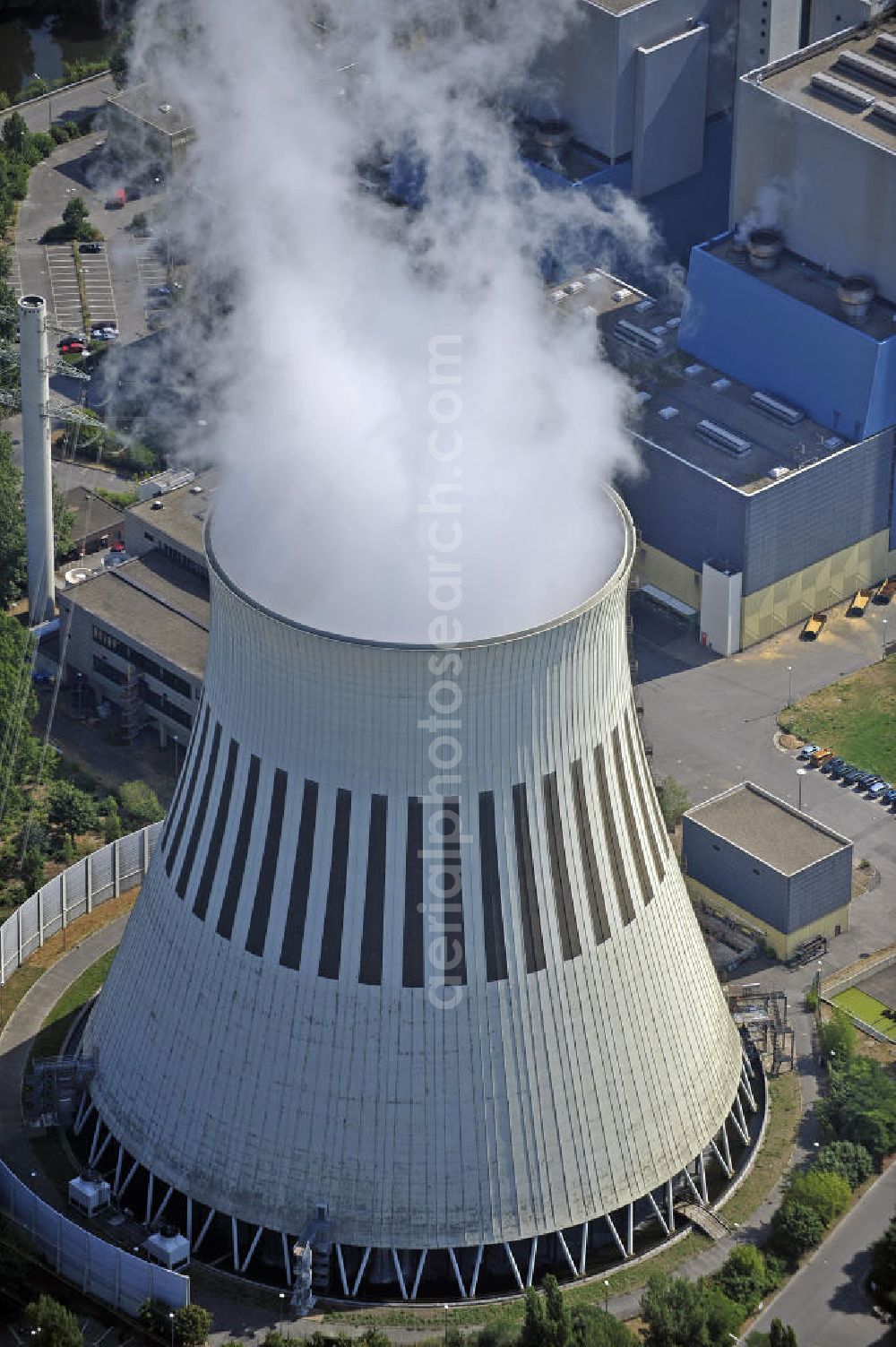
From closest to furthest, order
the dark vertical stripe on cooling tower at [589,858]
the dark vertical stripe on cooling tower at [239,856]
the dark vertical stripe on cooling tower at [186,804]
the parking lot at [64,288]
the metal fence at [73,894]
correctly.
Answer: the dark vertical stripe on cooling tower at [239,856] → the dark vertical stripe on cooling tower at [589,858] → the dark vertical stripe on cooling tower at [186,804] → the metal fence at [73,894] → the parking lot at [64,288]

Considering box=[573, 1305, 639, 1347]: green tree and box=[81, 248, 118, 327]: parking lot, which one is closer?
box=[573, 1305, 639, 1347]: green tree

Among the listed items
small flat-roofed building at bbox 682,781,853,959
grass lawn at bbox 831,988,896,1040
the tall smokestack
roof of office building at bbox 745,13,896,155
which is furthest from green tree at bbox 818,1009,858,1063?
roof of office building at bbox 745,13,896,155

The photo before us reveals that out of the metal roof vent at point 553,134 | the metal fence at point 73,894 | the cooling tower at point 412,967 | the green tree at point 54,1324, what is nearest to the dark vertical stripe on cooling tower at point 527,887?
the cooling tower at point 412,967

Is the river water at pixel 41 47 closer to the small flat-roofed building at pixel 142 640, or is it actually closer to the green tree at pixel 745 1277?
the small flat-roofed building at pixel 142 640

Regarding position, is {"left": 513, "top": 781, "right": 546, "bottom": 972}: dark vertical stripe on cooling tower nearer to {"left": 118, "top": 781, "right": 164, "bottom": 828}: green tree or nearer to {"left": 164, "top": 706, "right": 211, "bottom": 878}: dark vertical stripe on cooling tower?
{"left": 164, "top": 706, "right": 211, "bottom": 878}: dark vertical stripe on cooling tower

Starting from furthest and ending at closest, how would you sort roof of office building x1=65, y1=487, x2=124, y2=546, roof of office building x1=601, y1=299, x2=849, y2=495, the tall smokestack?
roof of office building x1=65, y1=487, x2=124, y2=546
roof of office building x1=601, y1=299, x2=849, y2=495
the tall smokestack

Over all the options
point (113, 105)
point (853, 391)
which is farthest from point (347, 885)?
point (113, 105)
